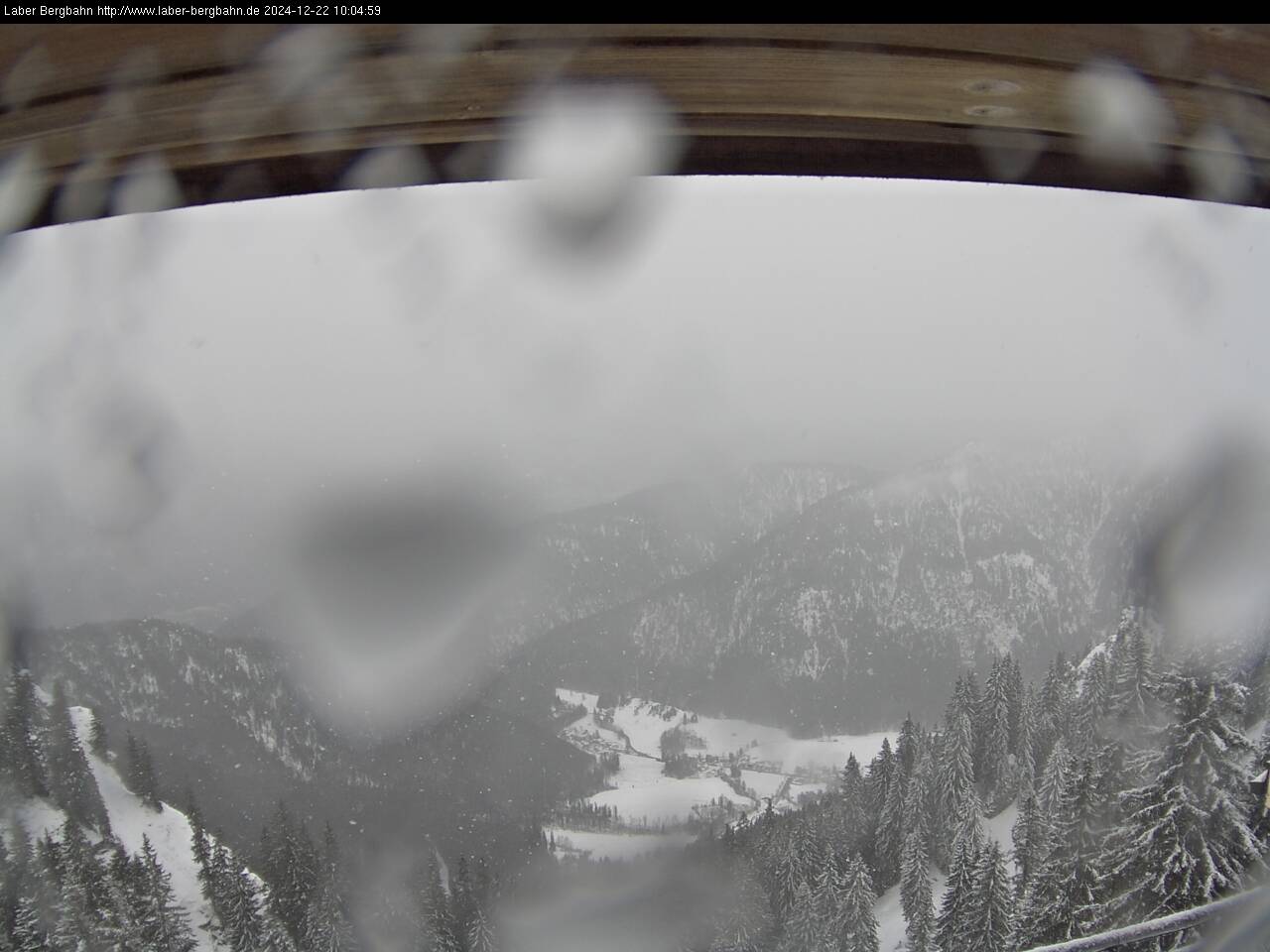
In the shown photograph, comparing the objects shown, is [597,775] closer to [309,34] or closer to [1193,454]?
[1193,454]

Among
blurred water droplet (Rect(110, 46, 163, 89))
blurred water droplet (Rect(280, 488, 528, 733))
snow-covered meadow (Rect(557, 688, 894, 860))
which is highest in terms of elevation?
blurred water droplet (Rect(280, 488, 528, 733))

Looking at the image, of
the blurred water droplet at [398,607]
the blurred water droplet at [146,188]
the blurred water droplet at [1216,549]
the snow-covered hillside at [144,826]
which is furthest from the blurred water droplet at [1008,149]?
the blurred water droplet at [398,607]

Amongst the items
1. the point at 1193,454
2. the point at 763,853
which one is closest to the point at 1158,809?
the point at 763,853

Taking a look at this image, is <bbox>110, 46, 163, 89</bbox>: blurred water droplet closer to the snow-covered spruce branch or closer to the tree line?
the snow-covered spruce branch

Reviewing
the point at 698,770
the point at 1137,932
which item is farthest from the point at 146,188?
the point at 698,770

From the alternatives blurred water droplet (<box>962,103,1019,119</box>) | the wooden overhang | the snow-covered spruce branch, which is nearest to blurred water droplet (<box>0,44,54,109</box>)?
the wooden overhang

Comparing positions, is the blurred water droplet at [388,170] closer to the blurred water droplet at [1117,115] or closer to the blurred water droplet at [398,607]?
the blurred water droplet at [1117,115]
